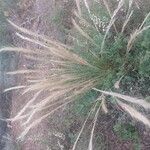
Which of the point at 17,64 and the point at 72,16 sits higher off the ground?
the point at 72,16

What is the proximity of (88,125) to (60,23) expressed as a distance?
946 mm

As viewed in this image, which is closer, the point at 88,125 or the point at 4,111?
the point at 88,125

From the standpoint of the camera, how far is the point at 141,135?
2812 mm

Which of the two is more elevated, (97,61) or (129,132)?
(97,61)

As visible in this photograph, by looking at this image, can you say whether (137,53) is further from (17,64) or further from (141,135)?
(17,64)

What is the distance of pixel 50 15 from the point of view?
376 centimetres

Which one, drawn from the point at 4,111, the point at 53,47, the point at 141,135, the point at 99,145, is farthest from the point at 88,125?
the point at 4,111

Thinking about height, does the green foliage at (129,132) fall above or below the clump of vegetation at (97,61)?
below

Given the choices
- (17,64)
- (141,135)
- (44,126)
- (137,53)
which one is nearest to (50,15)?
(17,64)

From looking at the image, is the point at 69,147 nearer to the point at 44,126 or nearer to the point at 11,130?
the point at 44,126

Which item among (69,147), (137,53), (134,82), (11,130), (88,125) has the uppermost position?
(137,53)

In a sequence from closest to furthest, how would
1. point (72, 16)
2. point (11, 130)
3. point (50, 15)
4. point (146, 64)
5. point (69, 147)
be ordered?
point (146, 64) < point (69, 147) < point (72, 16) < point (50, 15) < point (11, 130)

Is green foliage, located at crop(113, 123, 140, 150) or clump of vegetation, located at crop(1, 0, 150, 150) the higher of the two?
clump of vegetation, located at crop(1, 0, 150, 150)

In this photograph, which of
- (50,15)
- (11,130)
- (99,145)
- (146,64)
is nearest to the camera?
(146,64)
